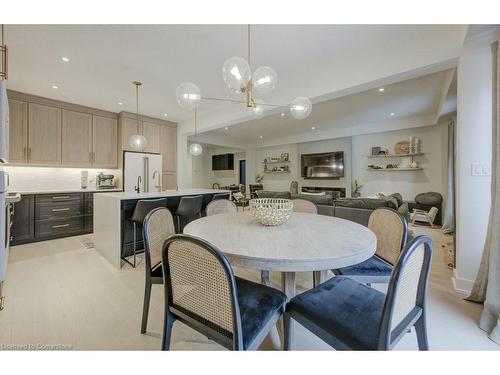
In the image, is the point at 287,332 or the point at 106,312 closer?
the point at 287,332

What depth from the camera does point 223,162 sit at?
982cm

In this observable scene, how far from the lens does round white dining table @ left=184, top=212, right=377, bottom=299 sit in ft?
2.99

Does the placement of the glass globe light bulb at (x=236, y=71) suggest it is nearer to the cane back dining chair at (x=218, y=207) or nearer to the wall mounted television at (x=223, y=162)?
the cane back dining chair at (x=218, y=207)

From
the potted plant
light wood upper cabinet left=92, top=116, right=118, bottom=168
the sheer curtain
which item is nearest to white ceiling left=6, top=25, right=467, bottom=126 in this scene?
the sheer curtain

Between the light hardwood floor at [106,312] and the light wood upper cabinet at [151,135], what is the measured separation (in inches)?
120

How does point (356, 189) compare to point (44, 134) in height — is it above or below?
below

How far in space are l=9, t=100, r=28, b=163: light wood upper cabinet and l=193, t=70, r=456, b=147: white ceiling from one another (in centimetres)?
397

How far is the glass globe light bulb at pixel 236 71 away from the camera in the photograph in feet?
5.24

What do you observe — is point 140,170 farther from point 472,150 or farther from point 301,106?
point 472,150

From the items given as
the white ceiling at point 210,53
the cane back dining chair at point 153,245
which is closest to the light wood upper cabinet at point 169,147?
the white ceiling at point 210,53

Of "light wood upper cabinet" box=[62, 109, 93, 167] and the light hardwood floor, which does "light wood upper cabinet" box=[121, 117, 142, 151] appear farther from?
the light hardwood floor

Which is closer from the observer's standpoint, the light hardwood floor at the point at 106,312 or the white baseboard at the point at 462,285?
the light hardwood floor at the point at 106,312

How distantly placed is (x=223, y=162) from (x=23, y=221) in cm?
701

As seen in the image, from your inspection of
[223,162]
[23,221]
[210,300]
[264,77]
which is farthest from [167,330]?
[223,162]
